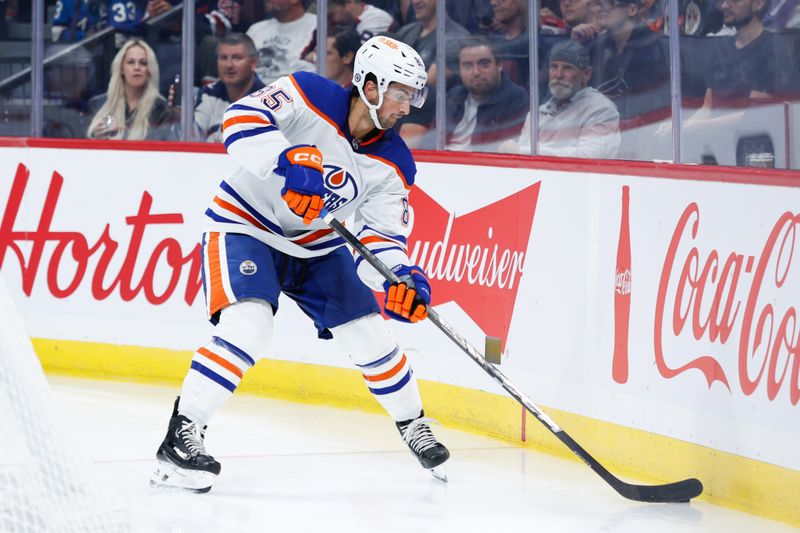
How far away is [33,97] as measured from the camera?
5.89 m

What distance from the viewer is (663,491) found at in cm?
355

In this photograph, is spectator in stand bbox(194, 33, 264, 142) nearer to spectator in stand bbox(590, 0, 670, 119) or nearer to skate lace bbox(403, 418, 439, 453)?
spectator in stand bbox(590, 0, 670, 119)

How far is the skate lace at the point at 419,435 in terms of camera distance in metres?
3.82

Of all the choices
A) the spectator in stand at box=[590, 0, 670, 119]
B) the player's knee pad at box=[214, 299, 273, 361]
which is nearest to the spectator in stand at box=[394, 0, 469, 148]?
the spectator in stand at box=[590, 0, 670, 119]

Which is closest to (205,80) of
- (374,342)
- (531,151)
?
(531,151)

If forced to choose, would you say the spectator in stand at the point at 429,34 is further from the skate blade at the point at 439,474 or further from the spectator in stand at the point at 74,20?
the skate blade at the point at 439,474

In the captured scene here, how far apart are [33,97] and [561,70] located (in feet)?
7.77

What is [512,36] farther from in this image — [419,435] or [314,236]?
[419,435]

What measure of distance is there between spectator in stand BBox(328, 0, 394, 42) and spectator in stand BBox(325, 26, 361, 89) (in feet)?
0.09

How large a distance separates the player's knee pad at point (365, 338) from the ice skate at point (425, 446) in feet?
0.78

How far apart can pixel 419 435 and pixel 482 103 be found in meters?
1.69

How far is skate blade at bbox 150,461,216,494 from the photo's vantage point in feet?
11.7

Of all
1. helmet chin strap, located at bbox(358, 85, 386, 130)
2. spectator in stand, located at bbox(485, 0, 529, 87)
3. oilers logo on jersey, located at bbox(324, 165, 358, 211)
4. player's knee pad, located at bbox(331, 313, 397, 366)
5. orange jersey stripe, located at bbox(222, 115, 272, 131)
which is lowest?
player's knee pad, located at bbox(331, 313, 397, 366)

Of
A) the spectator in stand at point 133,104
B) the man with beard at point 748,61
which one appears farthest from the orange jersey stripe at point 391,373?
the spectator in stand at point 133,104
